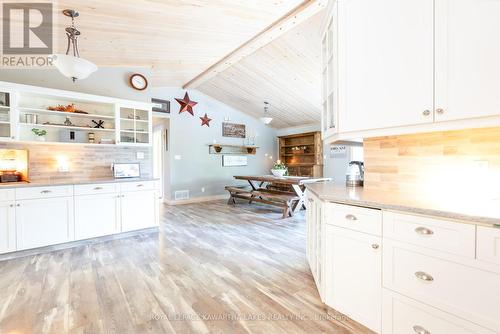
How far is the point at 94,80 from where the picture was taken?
3809 mm

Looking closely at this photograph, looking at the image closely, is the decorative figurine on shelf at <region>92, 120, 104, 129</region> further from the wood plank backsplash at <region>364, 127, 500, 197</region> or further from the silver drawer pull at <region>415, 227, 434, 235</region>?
the silver drawer pull at <region>415, 227, 434, 235</region>

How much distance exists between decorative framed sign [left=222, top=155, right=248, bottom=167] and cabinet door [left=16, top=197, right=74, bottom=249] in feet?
15.2

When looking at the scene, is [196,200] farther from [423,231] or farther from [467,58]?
[467,58]

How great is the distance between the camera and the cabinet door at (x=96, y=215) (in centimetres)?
319

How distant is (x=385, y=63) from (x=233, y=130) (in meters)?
6.28

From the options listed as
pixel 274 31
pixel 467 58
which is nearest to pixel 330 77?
pixel 467 58

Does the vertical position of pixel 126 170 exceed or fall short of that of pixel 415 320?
it exceeds it

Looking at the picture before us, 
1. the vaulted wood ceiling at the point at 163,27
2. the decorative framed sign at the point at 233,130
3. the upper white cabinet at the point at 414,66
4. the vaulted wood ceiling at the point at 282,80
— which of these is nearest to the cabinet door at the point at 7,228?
the vaulted wood ceiling at the point at 163,27

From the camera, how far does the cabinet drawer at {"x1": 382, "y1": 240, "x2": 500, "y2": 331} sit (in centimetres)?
105

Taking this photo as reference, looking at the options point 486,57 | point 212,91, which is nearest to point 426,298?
point 486,57

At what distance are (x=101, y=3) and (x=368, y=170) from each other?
3168 millimetres

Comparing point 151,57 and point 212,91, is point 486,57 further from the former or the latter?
point 212,91

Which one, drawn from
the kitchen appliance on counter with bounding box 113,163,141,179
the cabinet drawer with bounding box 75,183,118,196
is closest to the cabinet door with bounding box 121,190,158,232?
the cabinet drawer with bounding box 75,183,118,196

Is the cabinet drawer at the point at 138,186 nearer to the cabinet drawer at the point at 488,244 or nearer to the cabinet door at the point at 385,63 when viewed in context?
the cabinet door at the point at 385,63
